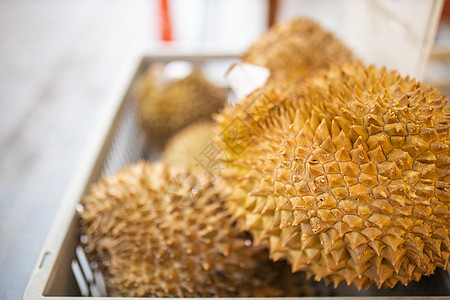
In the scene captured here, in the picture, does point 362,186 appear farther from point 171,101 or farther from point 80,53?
point 80,53

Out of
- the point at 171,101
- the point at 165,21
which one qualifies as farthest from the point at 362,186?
the point at 165,21

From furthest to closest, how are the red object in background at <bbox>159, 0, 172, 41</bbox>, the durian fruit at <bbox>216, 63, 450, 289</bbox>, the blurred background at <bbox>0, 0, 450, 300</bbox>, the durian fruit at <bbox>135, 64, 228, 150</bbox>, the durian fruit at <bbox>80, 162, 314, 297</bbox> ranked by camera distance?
the red object in background at <bbox>159, 0, 172, 41</bbox>
the durian fruit at <bbox>135, 64, 228, 150</bbox>
the blurred background at <bbox>0, 0, 450, 300</bbox>
the durian fruit at <bbox>80, 162, 314, 297</bbox>
the durian fruit at <bbox>216, 63, 450, 289</bbox>

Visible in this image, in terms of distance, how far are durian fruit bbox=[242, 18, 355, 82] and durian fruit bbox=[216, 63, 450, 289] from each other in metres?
0.46

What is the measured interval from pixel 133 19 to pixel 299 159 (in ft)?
8.80

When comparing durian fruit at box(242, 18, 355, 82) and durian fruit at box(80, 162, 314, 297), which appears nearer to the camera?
durian fruit at box(80, 162, 314, 297)

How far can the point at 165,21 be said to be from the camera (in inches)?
110

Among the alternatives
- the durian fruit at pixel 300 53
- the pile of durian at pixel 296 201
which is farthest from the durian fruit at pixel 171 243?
the durian fruit at pixel 300 53

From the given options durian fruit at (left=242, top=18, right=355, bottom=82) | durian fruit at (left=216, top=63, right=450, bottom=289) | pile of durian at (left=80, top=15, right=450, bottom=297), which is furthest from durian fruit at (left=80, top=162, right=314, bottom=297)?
durian fruit at (left=242, top=18, right=355, bottom=82)

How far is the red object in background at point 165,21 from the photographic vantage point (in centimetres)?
273

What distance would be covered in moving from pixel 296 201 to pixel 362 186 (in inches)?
5.1

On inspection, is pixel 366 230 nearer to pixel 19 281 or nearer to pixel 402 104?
pixel 402 104

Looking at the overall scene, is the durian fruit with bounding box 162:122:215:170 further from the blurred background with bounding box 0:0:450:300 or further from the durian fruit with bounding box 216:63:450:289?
the durian fruit with bounding box 216:63:450:289

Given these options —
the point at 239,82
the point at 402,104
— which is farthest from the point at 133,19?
the point at 402,104

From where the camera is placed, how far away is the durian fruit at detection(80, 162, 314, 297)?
3.20ft
